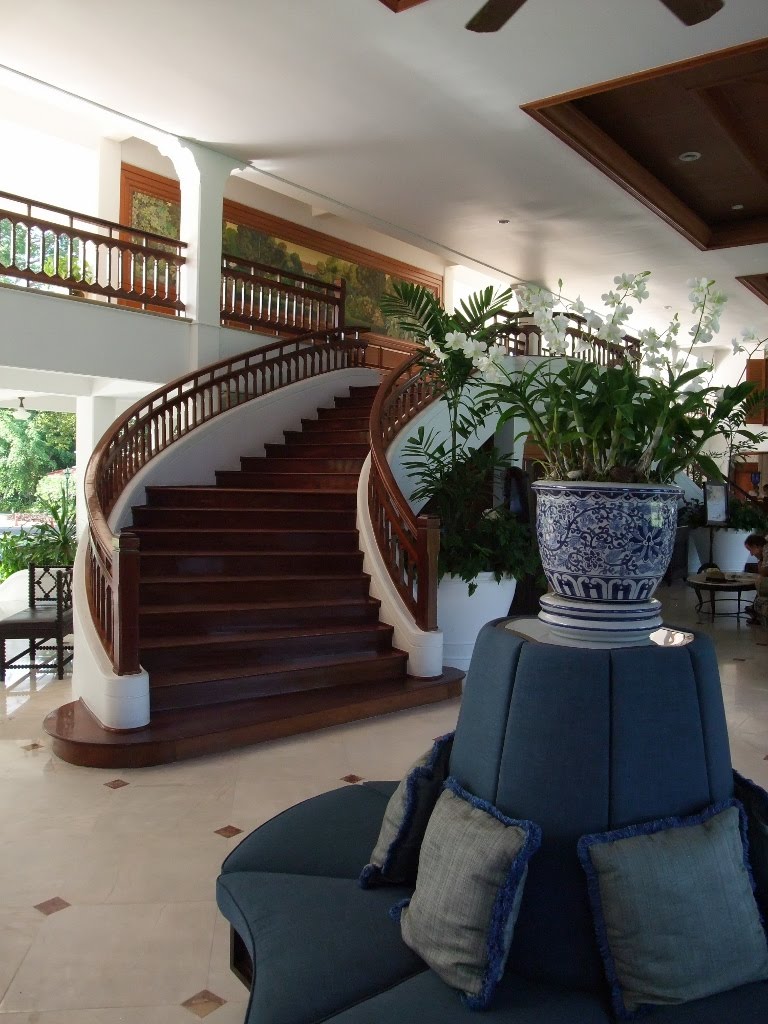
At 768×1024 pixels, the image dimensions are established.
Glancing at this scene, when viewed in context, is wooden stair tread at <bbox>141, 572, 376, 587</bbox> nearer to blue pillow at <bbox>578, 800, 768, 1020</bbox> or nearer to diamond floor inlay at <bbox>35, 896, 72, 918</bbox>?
diamond floor inlay at <bbox>35, 896, 72, 918</bbox>

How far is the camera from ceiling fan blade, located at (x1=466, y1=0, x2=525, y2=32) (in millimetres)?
3887

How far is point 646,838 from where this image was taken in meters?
1.93

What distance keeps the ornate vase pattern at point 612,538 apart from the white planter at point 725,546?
12.2 m

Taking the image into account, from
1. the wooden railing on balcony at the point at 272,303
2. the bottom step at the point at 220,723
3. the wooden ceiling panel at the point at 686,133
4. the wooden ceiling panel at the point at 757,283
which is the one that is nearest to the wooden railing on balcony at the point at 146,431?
the wooden railing on balcony at the point at 272,303

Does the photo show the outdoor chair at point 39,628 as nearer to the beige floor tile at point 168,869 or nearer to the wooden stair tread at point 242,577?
the wooden stair tread at point 242,577

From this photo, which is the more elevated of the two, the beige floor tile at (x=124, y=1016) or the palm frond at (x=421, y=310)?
the palm frond at (x=421, y=310)

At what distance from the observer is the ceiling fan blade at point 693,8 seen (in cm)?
385

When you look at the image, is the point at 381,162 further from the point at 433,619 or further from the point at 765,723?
the point at 765,723

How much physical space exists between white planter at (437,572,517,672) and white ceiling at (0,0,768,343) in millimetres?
4102

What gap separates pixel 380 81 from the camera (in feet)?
23.8

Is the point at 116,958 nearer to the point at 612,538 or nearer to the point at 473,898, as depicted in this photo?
the point at 473,898

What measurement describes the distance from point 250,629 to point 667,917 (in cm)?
455

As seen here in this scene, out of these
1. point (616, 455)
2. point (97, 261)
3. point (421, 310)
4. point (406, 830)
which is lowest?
point (406, 830)

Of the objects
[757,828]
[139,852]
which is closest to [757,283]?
[139,852]
